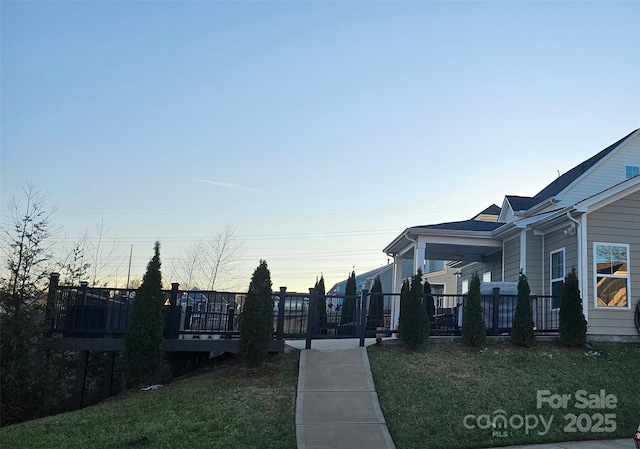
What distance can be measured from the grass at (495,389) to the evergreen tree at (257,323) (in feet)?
6.76

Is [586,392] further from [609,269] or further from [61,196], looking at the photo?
[61,196]

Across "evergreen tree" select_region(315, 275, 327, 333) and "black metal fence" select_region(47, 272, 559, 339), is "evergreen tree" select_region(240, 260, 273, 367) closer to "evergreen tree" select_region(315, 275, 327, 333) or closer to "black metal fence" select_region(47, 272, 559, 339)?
"black metal fence" select_region(47, 272, 559, 339)

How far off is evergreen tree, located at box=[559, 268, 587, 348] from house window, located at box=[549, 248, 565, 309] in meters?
1.83

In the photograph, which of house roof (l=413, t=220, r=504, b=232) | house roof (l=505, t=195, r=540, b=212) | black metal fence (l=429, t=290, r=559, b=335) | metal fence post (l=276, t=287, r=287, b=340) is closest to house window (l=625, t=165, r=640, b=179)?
house roof (l=505, t=195, r=540, b=212)

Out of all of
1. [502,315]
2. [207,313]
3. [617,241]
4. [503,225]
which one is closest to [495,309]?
[502,315]

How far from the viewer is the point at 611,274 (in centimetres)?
1124

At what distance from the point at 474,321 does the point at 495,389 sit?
2.39 metres

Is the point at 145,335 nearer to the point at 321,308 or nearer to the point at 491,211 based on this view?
the point at 321,308

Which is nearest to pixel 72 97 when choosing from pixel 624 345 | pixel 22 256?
pixel 22 256

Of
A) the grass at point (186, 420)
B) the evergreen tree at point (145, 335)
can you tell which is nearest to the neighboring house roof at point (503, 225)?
the grass at point (186, 420)

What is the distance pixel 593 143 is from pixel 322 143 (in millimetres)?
9965

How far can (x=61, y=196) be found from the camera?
1377 cm

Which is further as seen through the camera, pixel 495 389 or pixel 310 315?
pixel 310 315

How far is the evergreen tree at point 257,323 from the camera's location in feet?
30.1
